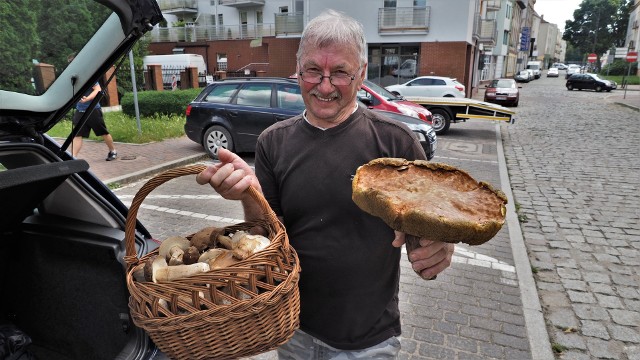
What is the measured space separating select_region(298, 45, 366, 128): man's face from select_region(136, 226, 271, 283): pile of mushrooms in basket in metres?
0.54

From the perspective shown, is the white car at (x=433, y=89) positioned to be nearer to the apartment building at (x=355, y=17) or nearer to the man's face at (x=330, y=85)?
the apartment building at (x=355, y=17)

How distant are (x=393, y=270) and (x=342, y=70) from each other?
88 centimetres

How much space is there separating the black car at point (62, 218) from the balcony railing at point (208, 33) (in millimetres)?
33954

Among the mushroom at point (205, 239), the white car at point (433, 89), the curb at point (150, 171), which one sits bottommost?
the curb at point (150, 171)

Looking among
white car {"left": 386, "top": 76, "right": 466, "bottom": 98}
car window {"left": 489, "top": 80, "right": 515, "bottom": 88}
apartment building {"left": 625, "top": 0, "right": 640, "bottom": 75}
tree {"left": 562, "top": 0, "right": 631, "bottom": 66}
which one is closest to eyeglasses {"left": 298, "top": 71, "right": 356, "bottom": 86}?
white car {"left": 386, "top": 76, "right": 466, "bottom": 98}

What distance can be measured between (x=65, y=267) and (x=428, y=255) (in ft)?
6.30

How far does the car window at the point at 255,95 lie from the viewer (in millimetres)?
9078

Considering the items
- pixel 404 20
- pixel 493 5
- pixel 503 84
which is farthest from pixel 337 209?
pixel 493 5

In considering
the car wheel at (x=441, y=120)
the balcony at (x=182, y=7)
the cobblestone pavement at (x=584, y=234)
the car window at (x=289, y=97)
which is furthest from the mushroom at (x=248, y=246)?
the balcony at (x=182, y=7)

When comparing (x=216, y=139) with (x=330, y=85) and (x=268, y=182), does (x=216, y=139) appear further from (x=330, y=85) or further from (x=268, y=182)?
(x=330, y=85)

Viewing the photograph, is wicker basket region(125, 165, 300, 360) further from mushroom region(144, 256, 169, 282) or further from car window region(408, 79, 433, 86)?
car window region(408, 79, 433, 86)

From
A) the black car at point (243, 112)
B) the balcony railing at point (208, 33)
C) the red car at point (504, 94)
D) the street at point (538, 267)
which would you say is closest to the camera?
the street at point (538, 267)

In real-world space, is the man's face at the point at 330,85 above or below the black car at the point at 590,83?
above

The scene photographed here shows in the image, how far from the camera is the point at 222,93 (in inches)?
380
